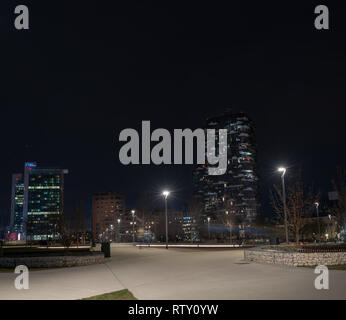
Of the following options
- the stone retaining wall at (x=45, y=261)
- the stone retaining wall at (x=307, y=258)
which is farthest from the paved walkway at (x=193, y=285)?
→ the stone retaining wall at (x=45, y=261)

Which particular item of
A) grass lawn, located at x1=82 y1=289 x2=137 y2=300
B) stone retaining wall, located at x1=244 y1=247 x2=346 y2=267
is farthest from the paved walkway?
stone retaining wall, located at x1=244 y1=247 x2=346 y2=267

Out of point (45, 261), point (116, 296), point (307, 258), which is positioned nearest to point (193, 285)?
point (116, 296)

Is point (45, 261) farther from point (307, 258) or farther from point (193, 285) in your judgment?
point (307, 258)

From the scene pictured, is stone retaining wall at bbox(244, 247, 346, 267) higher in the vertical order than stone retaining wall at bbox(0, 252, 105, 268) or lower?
higher

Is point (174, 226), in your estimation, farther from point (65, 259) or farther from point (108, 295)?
point (108, 295)

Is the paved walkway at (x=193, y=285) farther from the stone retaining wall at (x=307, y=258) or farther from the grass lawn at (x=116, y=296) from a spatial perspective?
the stone retaining wall at (x=307, y=258)

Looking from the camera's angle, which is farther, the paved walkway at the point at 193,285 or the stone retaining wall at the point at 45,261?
the stone retaining wall at the point at 45,261

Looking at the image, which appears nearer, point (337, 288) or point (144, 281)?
point (337, 288)

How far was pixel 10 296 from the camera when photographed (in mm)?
10141

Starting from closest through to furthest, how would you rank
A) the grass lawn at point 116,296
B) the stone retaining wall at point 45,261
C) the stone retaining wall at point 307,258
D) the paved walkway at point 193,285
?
the grass lawn at point 116,296 < the paved walkway at point 193,285 < the stone retaining wall at point 307,258 < the stone retaining wall at point 45,261

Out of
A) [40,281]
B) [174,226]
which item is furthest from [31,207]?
[40,281]

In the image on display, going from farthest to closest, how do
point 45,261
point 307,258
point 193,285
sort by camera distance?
point 45,261 → point 307,258 → point 193,285

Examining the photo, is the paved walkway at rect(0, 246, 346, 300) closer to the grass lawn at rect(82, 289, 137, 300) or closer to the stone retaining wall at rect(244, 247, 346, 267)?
the grass lawn at rect(82, 289, 137, 300)

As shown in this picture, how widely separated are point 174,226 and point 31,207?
12728 centimetres
